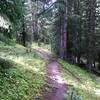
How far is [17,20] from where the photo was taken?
43.1 feet

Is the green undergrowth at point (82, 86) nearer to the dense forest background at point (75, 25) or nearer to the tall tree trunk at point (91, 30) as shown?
the tall tree trunk at point (91, 30)

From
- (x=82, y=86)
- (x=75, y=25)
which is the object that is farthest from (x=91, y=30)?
(x=82, y=86)

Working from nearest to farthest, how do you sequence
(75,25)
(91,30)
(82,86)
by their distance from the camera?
(82,86) → (91,30) → (75,25)

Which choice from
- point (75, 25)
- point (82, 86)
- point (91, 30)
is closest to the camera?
point (82, 86)

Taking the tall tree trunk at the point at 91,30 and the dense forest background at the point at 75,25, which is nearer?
the tall tree trunk at the point at 91,30

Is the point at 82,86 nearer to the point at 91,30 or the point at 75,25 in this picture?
the point at 91,30

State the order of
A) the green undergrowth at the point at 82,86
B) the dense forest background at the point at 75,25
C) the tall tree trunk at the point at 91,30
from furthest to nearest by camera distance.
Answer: the dense forest background at the point at 75,25, the tall tree trunk at the point at 91,30, the green undergrowth at the point at 82,86

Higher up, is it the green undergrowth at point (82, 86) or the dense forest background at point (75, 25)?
the dense forest background at point (75, 25)

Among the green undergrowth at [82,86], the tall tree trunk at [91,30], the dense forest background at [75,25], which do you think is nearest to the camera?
the green undergrowth at [82,86]

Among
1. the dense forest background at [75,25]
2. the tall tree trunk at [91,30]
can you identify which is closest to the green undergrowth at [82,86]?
the tall tree trunk at [91,30]

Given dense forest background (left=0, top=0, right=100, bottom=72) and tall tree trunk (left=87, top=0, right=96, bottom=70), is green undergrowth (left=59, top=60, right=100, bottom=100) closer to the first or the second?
tall tree trunk (left=87, top=0, right=96, bottom=70)

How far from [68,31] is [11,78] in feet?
68.8

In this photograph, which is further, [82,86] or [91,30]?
[91,30]

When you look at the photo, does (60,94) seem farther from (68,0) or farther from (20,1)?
(68,0)
